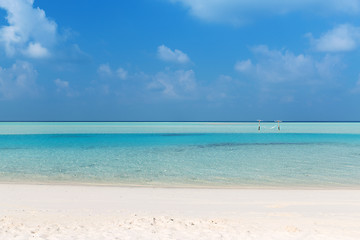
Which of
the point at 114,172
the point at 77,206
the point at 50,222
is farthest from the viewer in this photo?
the point at 114,172

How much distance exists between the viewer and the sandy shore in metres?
7.84

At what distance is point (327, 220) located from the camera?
9.27 m

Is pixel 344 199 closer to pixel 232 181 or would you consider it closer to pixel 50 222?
pixel 232 181

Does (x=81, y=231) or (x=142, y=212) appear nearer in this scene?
(x=81, y=231)

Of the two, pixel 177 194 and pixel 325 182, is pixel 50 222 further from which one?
pixel 325 182

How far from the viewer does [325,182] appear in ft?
55.4

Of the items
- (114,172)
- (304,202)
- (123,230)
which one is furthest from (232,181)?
(123,230)

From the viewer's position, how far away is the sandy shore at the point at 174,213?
7.84 m

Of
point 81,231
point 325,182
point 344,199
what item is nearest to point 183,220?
point 81,231

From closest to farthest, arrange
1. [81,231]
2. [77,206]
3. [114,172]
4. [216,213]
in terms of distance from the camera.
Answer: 1. [81,231]
2. [216,213]
3. [77,206]
4. [114,172]

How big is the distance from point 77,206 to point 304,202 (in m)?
7.84

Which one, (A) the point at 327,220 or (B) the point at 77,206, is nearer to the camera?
(A) the point at 327,220

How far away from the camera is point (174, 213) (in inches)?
396

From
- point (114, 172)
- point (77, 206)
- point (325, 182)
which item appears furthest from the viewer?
point (114, 172)
